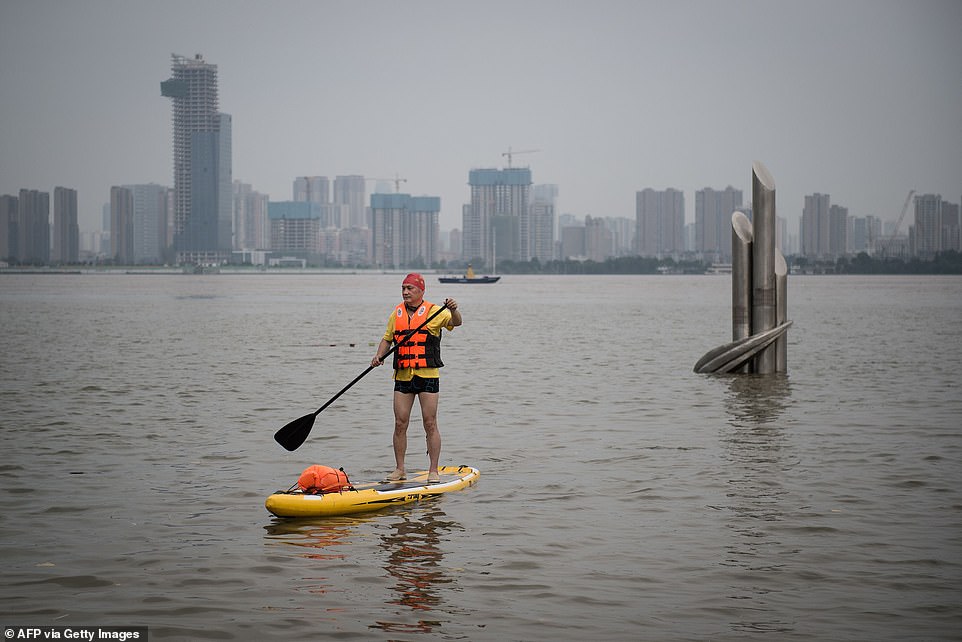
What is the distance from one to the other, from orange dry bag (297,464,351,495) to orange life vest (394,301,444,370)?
1.31 metres

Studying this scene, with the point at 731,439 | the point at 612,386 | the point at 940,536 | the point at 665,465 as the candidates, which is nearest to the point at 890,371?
the point at 612,386

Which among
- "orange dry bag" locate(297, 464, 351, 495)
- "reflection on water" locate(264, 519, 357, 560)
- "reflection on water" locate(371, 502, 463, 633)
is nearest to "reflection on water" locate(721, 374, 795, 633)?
"reflection on water" locate(371, 502, 463, 633)

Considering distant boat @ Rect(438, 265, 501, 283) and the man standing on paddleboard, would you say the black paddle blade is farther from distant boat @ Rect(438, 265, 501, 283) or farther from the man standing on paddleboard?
distant boat @ Rect(438, 265, 501, 283)

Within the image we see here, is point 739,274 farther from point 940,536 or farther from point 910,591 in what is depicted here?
point 910,591

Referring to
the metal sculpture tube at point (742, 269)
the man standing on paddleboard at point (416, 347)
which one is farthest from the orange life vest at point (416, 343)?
the metal sculpture tube at point (742, 269)

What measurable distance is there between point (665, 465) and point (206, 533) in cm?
595

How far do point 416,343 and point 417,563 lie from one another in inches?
108

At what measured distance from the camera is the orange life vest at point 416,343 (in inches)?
441

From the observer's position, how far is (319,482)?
35.3ft

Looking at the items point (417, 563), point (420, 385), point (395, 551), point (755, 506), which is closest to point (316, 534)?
point (395, 551)

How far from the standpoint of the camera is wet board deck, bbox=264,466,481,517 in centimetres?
1045

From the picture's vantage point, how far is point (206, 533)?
9.98 m

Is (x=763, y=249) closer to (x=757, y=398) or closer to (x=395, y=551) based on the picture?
(x=757, y=398)

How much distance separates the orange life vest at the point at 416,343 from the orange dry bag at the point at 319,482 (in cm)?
131
